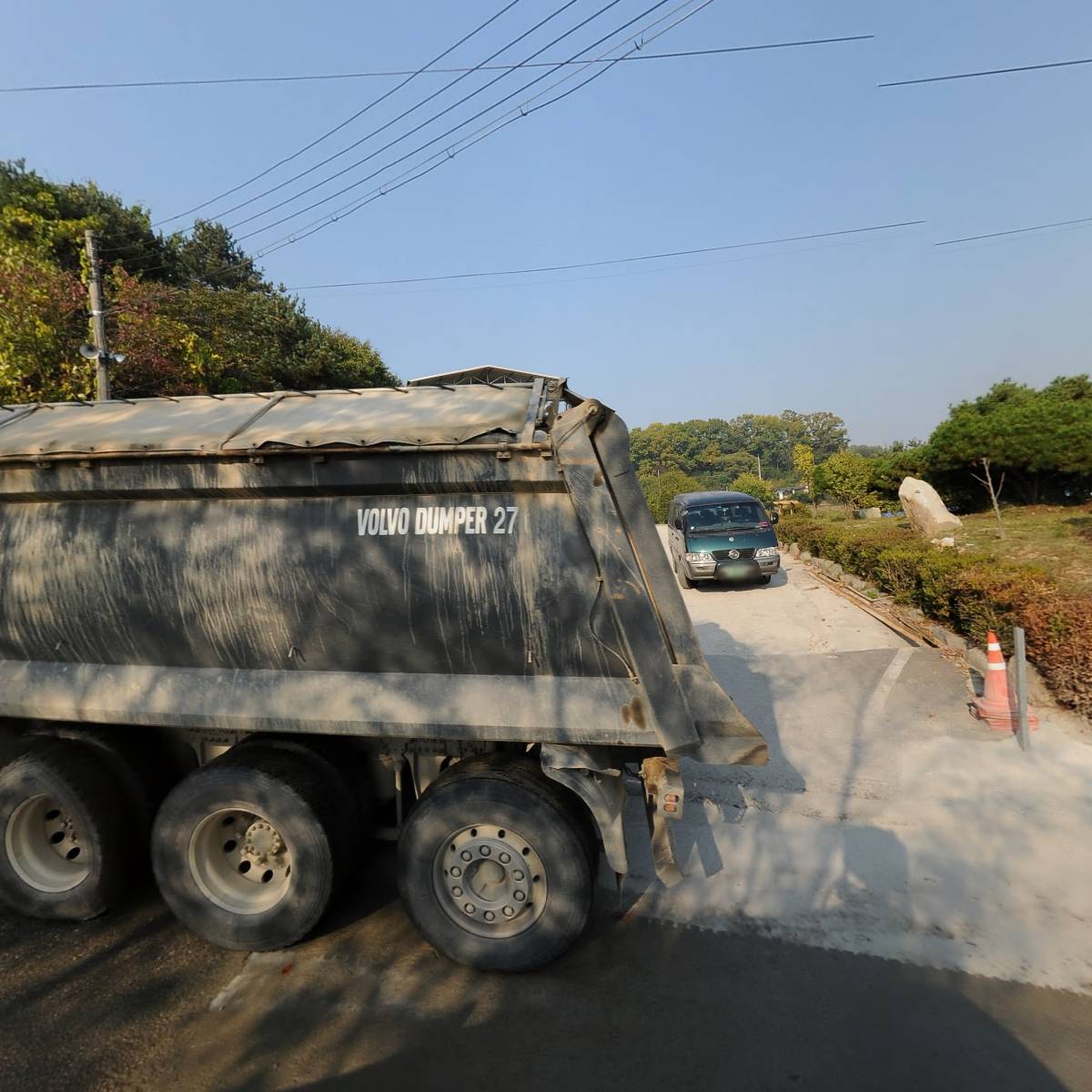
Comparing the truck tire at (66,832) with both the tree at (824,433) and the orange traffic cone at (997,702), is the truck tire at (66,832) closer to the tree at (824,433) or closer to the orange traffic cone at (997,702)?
the orange traffic cone at (997,702)

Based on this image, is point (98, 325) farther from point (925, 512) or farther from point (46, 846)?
point (925, 512)

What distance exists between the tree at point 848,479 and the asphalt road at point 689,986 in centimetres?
2308

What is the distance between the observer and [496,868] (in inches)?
134

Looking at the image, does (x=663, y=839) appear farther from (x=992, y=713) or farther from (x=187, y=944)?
(x=992, y=713)

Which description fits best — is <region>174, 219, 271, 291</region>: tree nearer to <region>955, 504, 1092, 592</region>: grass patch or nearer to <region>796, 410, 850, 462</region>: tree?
<region>955, 504, 1092, 592</region>: grass patch

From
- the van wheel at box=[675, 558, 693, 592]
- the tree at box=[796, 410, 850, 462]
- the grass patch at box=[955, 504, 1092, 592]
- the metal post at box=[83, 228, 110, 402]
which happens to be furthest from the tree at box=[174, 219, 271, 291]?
the tree at box=[796, 410, 850, 462]

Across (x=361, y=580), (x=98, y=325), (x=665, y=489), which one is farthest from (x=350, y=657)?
(x=665, y=489)

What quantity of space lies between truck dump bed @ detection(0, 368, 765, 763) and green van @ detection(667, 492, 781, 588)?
32.9 ft

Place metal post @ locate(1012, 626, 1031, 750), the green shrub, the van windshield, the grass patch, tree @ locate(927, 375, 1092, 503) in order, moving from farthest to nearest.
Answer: tree @ locate(927, 375, 1092, 503)
the van windshield
the grass patch
the green shrub
metal post @ locate(1012, 626, 1031, 750)

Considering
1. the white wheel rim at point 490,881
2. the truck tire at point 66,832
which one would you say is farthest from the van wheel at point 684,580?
the truck tire at point 66,832

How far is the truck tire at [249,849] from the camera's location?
343 cm

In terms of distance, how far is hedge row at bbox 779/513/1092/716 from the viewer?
605cm

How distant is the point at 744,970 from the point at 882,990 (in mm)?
638

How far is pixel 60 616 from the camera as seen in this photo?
373cm
